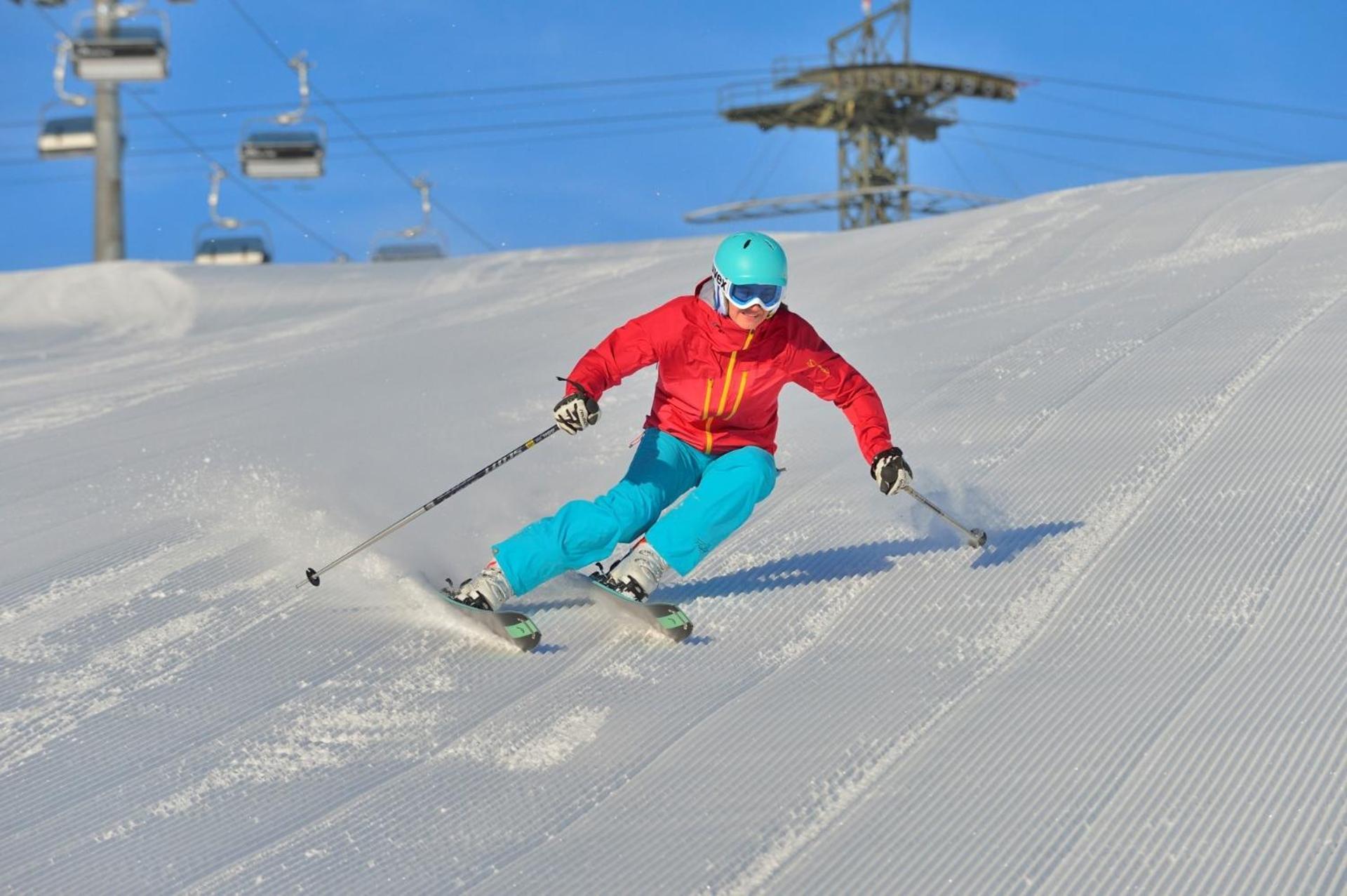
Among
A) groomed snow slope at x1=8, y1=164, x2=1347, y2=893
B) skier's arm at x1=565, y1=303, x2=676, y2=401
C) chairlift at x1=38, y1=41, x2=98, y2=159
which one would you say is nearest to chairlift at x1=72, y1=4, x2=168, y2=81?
chairlift at x1=38, y1=41, x2=98, y2=159

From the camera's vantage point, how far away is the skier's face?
3.48 meters

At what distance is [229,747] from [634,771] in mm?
836

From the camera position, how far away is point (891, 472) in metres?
3.61

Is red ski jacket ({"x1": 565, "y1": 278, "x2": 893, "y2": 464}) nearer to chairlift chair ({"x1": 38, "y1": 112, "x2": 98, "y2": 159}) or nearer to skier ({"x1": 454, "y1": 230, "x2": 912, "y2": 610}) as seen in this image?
skier ({"x1": 454, "y1": 230, "x2": 912, "y2": 610})

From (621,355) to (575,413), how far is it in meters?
0.22

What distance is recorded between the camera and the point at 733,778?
2646 mm

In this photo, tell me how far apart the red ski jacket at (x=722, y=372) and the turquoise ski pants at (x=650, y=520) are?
87 mm

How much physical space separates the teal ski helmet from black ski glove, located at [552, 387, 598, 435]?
1.40 feet

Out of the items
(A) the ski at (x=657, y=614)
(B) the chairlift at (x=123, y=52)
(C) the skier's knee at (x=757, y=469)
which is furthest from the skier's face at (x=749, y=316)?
(B) the chairlift at (x=123, y=52)

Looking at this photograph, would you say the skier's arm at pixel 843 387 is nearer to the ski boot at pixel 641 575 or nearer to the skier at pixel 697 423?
the skier at pixel 697 423

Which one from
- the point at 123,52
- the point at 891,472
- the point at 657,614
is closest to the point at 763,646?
the point at 657,614

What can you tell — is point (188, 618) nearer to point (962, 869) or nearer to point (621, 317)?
point (962, 869)

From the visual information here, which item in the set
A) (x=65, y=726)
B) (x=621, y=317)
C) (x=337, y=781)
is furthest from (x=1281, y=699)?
(x=621, y=317)

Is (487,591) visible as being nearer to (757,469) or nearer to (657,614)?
(657,614)
